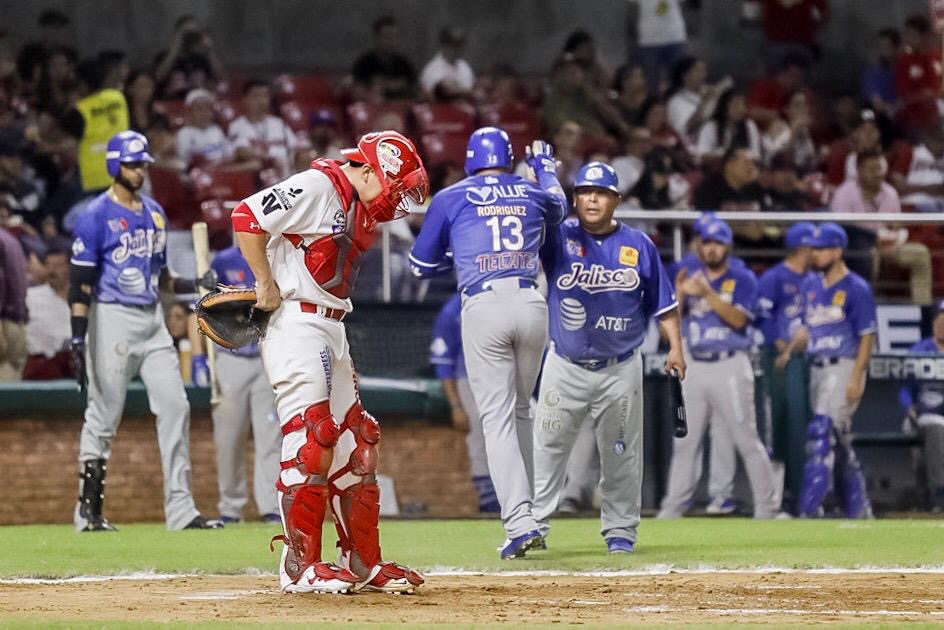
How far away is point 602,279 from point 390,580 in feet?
10.3

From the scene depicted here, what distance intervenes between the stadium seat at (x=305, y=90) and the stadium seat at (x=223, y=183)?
225cm

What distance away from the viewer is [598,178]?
9.80 meters

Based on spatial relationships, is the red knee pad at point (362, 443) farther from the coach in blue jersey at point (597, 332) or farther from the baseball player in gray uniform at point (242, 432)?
the baseball player in gray uniform at point (242, 432)

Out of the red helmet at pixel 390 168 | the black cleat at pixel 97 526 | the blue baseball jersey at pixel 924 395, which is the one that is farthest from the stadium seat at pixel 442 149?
the red helmet at pixel 390 168

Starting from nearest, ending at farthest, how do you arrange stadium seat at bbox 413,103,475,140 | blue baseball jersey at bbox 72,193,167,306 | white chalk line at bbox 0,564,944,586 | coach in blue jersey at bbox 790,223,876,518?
white chalk line at bbox 0,564,944,586
blue baseball jersey at bbox 72,193,167,306
coach in blue jersey at bbox 790,223,876,518
stadium seat at bbox 413,103,475,140

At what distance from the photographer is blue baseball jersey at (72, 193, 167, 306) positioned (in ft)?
37.3

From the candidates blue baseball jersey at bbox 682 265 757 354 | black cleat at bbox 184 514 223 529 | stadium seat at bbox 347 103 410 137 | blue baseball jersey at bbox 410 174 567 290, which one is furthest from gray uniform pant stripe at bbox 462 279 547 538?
stadium seat at bbox 347 103 410 137

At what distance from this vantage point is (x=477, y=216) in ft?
30.9

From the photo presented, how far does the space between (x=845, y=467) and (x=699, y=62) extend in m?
7.56

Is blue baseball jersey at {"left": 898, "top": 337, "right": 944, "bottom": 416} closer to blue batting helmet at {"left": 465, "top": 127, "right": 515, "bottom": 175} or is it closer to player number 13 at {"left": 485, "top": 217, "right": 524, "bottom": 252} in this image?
blue batting helmet at {"left": 465, "top": 127, "right": 515, "bottom": 175}

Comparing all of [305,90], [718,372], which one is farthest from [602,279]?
[305,90]

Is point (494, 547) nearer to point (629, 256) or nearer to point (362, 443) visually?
point (629, 256)

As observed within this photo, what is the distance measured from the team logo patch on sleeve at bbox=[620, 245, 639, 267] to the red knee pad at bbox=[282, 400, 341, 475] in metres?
3.21

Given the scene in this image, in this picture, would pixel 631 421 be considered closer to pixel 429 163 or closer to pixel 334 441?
pixel 334 441
